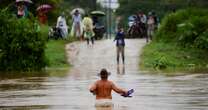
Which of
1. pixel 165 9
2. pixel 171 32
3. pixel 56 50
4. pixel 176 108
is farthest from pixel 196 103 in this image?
pixel 165 9

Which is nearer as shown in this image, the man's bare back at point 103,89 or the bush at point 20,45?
the man's bare back at point 103,89

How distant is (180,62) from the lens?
113 feet

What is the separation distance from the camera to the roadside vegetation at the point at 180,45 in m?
33.3

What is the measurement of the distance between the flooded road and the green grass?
0.80m

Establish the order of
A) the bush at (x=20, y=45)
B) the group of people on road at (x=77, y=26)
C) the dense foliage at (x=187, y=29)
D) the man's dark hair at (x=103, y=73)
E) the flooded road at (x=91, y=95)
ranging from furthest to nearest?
1. the group of people on road at (x=77, y=26)
2. the dense foliage at (x=187, y=29)
3. the bush at (x=20, y=45)
4. the flooded road at (x=91, y=95)
5. the man's dark hair at (x=103, y=73)

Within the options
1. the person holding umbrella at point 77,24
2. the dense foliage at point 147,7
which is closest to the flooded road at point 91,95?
the person holding umbrella at point 77,24

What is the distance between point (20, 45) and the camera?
106 feet

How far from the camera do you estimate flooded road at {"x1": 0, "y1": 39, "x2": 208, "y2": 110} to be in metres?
19.1

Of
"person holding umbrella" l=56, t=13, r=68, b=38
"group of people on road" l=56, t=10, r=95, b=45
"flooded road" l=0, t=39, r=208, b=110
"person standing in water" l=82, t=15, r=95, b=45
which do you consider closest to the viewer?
"flooded road" l=0, t=39, r=208, b=110

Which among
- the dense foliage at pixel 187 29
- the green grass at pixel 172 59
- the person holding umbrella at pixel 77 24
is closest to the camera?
the green grass at pixel 172 59

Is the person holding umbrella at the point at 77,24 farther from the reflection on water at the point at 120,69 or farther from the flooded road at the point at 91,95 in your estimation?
the reflection on water at the point at 120,69

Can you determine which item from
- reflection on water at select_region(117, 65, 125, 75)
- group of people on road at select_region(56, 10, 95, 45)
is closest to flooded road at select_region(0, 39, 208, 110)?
reflection on water at select_region(117, 65, 125, 75)

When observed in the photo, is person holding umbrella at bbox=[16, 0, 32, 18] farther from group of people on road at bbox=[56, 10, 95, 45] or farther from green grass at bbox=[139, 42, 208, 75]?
green grass at bbox=[139, 42, 208, 75]

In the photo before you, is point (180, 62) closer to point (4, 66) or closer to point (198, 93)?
point (4, 66)
